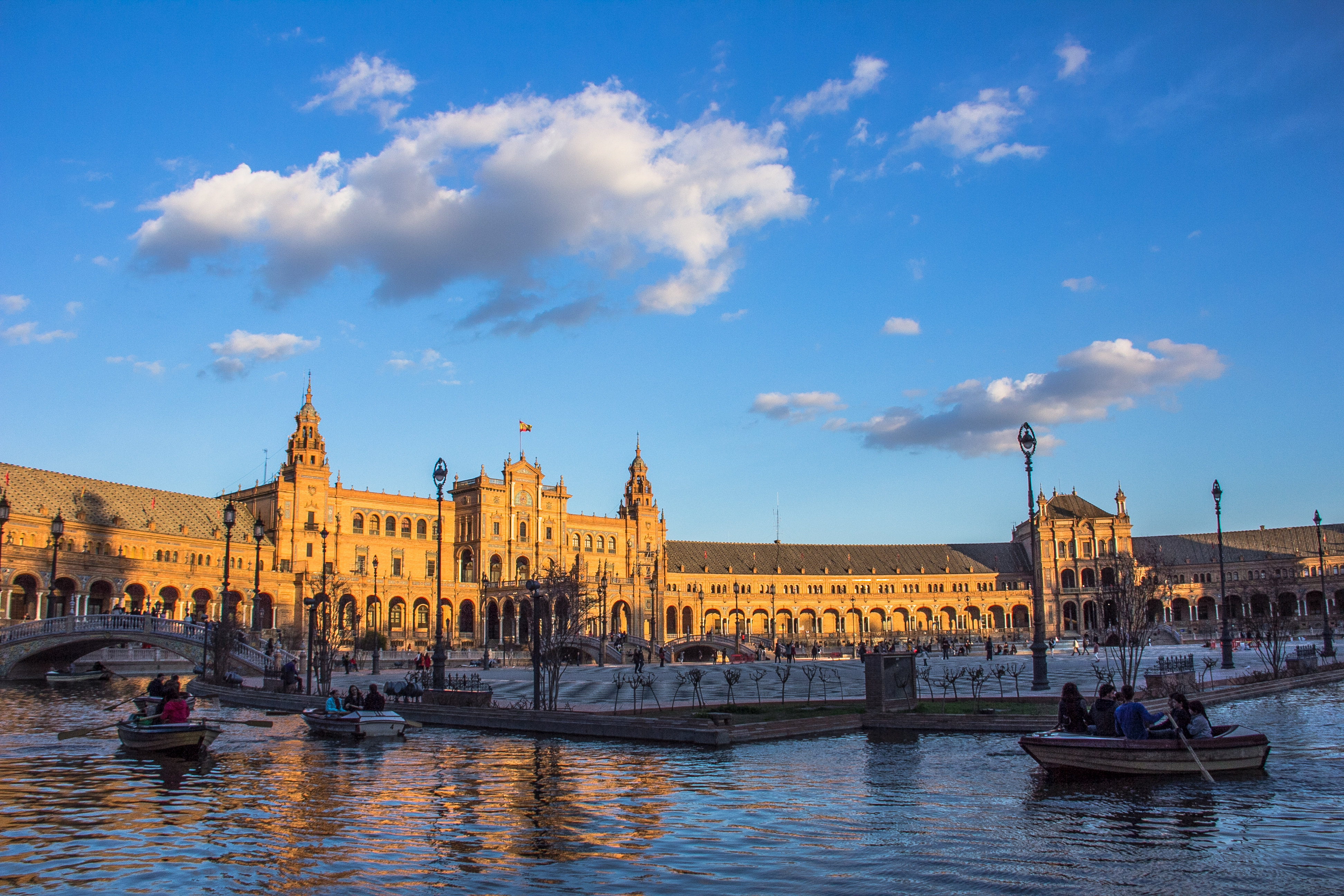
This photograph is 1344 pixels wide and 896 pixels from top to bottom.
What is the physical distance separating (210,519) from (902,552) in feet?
291

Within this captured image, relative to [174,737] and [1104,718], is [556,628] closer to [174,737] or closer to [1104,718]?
[174,737]

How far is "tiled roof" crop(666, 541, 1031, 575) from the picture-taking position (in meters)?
135

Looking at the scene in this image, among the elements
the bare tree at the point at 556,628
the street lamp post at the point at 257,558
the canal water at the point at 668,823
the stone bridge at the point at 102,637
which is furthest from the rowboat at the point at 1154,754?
the stone bridge at the point at 102,637

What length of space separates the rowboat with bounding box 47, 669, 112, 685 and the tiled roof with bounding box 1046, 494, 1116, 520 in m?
115

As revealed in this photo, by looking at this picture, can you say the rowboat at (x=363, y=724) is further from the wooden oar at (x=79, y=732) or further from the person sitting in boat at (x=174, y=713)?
the wooden oar at (x=79, y=732)

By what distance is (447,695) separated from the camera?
3259 cm

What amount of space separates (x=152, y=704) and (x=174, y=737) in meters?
5.59

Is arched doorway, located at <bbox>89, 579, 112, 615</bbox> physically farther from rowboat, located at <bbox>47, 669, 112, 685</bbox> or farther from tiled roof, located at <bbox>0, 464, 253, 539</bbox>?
rowboat, located at <bbox>47, 669, 112, 685</bbox>

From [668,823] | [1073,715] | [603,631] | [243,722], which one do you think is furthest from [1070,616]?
[668,823]

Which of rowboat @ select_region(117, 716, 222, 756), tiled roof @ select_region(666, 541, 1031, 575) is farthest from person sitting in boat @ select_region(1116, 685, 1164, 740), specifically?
tiled roof @ select_region(666, 541, 1031, 575)

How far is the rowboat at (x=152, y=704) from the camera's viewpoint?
82.8 feet

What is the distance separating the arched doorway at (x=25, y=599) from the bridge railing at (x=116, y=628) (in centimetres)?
1950

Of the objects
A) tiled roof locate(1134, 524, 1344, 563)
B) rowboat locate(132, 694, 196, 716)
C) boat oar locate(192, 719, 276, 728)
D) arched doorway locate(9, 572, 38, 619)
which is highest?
tiled roof locate(1134, 524, 1344, 563)

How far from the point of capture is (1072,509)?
142 metres
